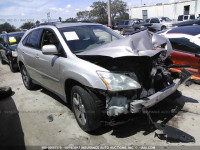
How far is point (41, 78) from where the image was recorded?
4.07m

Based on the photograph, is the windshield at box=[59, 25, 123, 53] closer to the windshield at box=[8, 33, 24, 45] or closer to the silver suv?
the silver suv

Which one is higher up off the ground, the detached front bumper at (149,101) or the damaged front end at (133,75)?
the damaged front end at (133,75)

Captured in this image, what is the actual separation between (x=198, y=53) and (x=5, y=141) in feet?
14.0

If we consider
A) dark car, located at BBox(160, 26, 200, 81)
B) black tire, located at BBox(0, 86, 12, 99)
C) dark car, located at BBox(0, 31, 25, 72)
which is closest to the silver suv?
dark car, located at BBox(160, 26, 200, 81)

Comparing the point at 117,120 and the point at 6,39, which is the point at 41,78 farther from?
the point at 6,39

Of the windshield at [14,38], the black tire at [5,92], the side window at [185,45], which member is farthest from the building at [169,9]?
the black tire at [5,92]

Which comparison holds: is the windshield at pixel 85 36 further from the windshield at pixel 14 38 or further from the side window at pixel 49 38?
the windshield at pixel 14 38

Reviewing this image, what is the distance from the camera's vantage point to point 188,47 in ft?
14.3

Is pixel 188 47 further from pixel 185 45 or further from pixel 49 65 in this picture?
pixel 49 65

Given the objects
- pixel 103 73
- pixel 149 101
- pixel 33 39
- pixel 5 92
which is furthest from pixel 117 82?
pixel 5 92

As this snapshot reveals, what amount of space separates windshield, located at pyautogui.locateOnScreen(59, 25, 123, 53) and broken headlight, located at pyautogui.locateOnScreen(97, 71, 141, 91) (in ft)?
3.04

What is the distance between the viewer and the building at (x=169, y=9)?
1463 inches

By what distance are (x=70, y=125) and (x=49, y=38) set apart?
1833 mm

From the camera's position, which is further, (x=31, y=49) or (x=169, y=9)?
(x=169, y=9)
